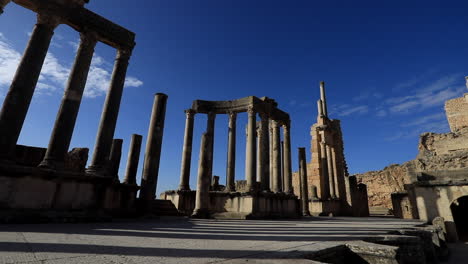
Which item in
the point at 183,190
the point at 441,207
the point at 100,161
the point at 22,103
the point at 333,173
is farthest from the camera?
the point at 333,173


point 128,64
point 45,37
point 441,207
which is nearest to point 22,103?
point 45,37

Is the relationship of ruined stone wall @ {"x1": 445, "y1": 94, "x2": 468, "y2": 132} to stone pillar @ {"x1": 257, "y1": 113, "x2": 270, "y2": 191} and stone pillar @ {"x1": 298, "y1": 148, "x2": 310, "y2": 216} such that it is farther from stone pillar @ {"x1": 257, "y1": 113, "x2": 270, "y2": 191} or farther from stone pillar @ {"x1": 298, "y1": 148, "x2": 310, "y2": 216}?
stone pillar @ {"x1": 257, "y1": 113, "x2": 270, "y2": 191}

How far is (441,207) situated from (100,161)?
54.9 feet

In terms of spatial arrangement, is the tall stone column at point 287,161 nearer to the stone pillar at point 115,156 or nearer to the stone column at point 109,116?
the stone pillar at point 115,156

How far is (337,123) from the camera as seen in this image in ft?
91.5

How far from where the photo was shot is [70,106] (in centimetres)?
930

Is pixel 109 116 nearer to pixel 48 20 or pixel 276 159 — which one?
pixel 48 20

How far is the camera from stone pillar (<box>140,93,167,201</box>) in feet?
40.7

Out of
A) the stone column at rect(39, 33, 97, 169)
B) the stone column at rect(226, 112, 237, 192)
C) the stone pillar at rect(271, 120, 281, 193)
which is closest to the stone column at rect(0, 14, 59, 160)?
the stone column at rect(39, 33, 97, 169)

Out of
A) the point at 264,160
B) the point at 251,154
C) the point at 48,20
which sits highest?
the point at 48,20

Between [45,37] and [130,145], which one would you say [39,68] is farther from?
[130,145]

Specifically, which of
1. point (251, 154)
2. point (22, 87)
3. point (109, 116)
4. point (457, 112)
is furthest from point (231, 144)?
point (457, 112)

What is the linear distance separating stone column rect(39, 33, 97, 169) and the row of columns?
692 centimetres

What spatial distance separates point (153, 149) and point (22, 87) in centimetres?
611
